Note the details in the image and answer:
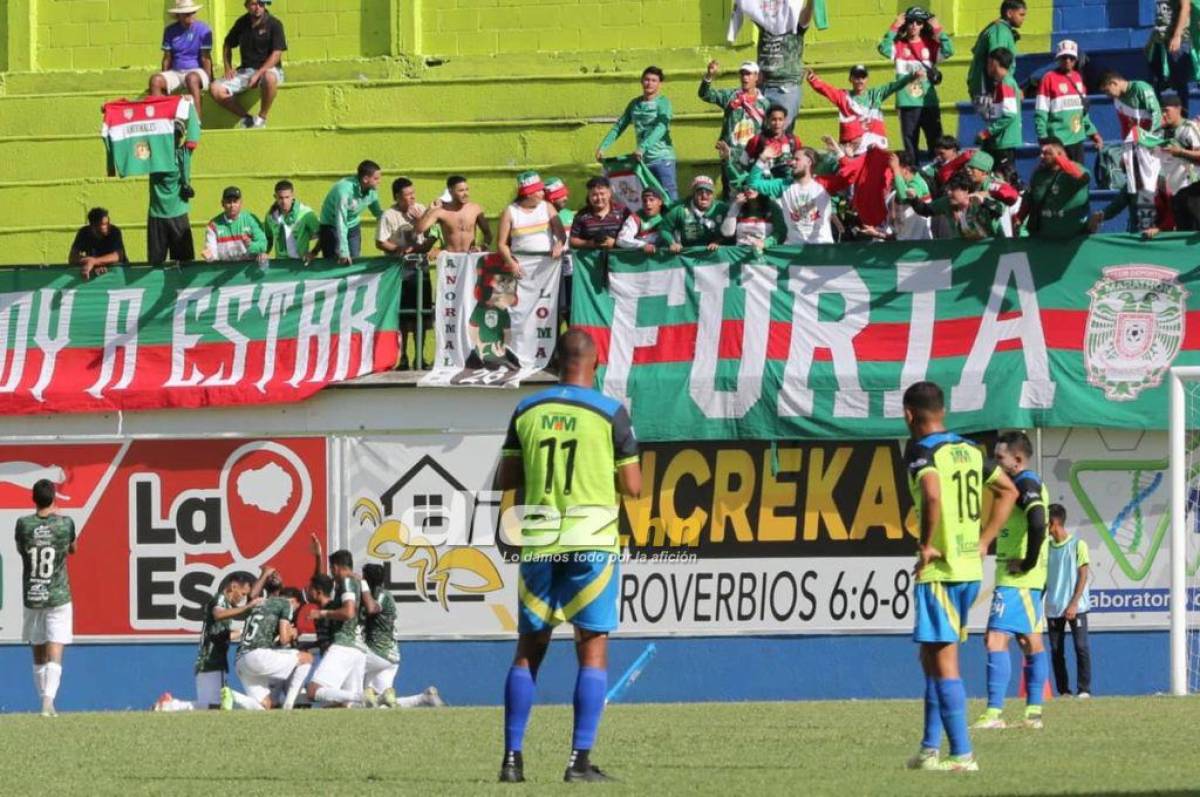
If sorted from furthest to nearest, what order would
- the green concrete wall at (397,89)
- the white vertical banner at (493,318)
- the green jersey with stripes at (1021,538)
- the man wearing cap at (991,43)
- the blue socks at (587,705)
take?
the green concrete wall at (397,89) → the man wearing cap at (991,43) → the white vertical banner at (493,318) → the green jersey with stripes at (1021,538) → the blue socks at (587,705)

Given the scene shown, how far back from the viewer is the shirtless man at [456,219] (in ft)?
71.7

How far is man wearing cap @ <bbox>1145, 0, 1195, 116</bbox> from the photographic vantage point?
22.2 meters

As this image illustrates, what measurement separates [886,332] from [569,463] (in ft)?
34.0

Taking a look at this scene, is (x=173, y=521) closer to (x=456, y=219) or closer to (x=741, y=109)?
(x=456, y=219)

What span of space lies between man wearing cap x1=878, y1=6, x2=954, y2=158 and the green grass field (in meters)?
7.62

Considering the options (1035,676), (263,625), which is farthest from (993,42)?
(1035,676)

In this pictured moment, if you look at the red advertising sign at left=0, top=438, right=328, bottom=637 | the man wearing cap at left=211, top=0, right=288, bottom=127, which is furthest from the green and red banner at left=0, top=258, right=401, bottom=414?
the man wearing cap at left=211, top=0, right=288, bottom=127

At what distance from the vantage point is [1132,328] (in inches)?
778

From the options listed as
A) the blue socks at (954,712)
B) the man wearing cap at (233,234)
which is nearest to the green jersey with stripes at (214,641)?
the man wearing cap at (233,234)

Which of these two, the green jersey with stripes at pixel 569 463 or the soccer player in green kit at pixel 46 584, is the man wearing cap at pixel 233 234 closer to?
the soccer player in green kit at pixel 46 584

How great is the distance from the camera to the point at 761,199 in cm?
2095

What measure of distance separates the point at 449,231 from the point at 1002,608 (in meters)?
9.37

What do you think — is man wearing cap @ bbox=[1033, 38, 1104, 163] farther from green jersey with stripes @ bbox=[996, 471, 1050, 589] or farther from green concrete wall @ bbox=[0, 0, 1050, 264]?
green jersey with stripes @ bbox=[996, 471, 1050, 589]

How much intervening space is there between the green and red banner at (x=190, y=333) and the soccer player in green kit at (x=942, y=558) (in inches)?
435
